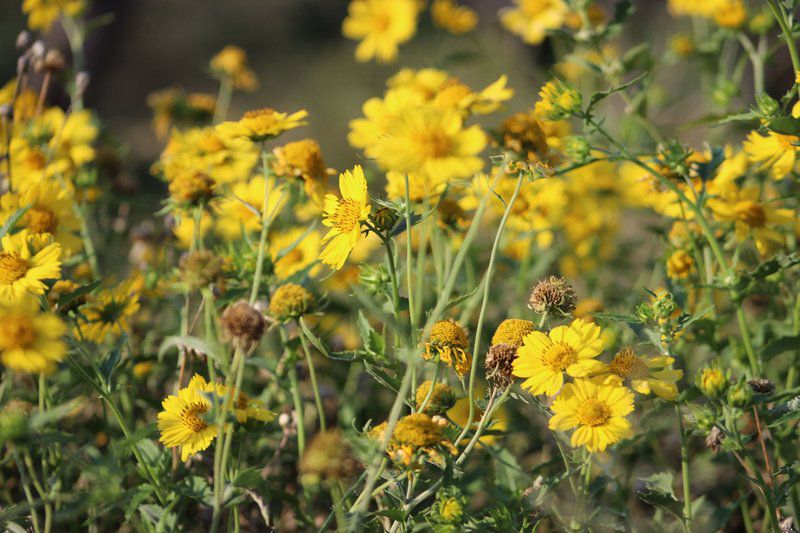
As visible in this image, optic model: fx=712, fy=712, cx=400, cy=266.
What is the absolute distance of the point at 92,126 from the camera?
2.39m

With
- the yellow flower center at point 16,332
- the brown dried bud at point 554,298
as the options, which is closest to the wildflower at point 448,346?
the brown dried bud at point 554,298

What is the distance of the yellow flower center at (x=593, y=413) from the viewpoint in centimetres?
122

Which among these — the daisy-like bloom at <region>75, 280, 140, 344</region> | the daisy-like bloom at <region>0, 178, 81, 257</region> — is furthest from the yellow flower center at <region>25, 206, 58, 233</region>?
the daisy-like bloom at <region>75, 280, 140, 344</region>

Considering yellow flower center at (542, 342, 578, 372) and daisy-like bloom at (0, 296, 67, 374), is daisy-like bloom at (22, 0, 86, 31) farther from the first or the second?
yellow flower center at (542, 342, 578, 372)

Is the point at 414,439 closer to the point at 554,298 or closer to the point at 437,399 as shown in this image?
the point at 437,399

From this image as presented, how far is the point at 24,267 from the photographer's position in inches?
53.0

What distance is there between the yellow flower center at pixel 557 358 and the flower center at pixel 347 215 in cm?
41

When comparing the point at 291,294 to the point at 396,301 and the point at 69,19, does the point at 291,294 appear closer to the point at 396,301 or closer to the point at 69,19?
the point at 396,301

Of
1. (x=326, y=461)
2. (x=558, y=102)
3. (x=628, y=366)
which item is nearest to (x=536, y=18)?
(x=558, y=102)

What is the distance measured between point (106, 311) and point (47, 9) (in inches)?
62.9

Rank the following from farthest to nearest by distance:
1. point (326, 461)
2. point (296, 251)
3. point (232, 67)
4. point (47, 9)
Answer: point (232, 67) → point (47, 9) → point (296, 251) → point (326, 461)

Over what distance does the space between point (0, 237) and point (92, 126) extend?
1.14 metres

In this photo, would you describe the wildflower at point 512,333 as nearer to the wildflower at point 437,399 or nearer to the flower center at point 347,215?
the wildflower at point 437,399

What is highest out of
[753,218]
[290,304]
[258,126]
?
[258,126]
